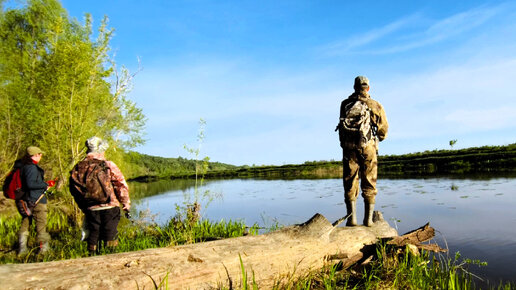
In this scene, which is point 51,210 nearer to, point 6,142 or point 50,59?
point 50,59

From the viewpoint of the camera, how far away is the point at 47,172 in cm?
1867

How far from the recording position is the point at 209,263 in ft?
12.7

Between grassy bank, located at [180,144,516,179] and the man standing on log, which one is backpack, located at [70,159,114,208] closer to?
the man standing on log

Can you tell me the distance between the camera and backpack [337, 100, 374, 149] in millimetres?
6055

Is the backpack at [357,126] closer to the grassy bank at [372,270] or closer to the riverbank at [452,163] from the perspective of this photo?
the grassy bank at [372,270]

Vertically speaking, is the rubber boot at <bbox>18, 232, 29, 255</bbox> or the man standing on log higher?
the man standing on log

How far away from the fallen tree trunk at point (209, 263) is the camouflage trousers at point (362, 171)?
2.71ft

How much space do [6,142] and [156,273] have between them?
67.3ft

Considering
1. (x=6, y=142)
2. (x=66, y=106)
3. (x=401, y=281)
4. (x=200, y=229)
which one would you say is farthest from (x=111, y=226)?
(x=6, y=142)

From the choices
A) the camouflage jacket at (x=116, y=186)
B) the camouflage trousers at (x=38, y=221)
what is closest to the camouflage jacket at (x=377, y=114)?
the camouflage jacket at (x=116, y=186)

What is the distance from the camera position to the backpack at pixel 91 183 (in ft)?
18.8

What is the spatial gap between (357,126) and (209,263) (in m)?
3.69

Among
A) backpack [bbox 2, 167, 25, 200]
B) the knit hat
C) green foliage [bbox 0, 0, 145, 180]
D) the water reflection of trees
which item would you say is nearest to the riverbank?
the water reflection of trees

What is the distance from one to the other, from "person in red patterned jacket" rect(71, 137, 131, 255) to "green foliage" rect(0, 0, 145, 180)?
21.0 ft
